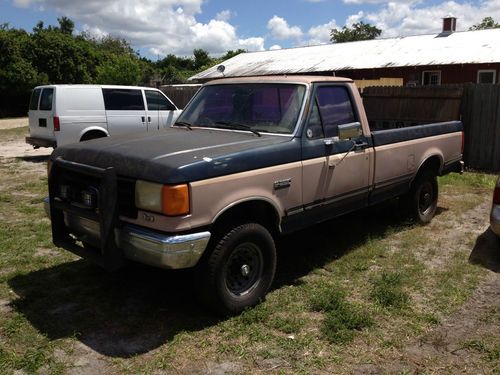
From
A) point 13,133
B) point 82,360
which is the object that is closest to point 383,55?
point 13,133

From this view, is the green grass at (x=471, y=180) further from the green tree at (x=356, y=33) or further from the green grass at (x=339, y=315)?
the green tree at (x=356, y=33)

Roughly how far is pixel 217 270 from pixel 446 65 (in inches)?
810

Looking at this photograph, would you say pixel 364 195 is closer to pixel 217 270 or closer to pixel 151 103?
pixel 217 270

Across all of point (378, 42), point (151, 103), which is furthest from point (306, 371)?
point (378, 42)

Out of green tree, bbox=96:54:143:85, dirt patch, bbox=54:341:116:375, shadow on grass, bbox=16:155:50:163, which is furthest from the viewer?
green tree, bbox=96:54:143:85

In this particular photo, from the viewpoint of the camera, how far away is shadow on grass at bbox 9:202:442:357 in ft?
12.5

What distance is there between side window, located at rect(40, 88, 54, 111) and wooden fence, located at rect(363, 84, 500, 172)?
286 inches

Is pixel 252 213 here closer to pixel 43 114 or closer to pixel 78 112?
pixel 78 112

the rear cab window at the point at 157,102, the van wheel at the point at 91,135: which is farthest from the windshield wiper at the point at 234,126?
the rear cab window at the point at 157,102

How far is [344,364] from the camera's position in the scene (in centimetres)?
345

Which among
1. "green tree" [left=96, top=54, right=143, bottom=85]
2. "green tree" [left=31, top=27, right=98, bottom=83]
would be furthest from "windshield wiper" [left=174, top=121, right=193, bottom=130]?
"green tree" [left=31, top=27, right=98, bottom=83]

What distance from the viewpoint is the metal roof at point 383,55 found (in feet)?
70.9

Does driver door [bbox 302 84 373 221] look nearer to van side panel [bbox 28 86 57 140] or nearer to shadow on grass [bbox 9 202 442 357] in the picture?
shadow on grass [bbox 9 202 442 357]

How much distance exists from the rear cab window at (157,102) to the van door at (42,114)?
2.35m
